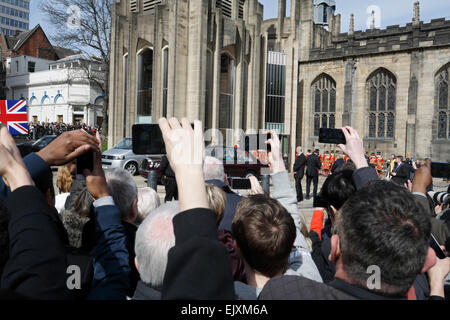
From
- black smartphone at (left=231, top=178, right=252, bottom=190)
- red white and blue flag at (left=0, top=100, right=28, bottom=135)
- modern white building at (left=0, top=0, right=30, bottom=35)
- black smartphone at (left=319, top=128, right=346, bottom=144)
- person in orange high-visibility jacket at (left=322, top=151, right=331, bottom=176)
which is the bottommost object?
person in orange high-visibility jacket at (left=322, top=151, right=331, bottom=176)

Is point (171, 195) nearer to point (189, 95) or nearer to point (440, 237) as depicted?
point (440, 237)

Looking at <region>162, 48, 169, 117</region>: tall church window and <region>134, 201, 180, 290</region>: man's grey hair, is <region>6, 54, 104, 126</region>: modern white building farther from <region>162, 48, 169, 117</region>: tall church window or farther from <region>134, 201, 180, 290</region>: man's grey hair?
<region>134, 201, 180, 290</region>: man's grey hair

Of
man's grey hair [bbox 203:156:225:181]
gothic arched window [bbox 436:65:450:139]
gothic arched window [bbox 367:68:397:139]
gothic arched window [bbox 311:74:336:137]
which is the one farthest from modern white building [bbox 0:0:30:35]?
man's grey hair [bbox 203:156:225:181]

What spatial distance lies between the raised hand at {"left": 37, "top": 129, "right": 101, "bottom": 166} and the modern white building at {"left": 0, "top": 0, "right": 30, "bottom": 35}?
95.5m

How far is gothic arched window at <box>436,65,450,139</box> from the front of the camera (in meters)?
25.8

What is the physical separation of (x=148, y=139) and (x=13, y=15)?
3978 inches

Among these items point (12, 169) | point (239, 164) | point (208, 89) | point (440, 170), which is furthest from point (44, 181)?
point (208, 89)

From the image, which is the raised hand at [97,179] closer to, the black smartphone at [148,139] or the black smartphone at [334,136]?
the black smartphone at [148,139]

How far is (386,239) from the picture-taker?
135 centimetres

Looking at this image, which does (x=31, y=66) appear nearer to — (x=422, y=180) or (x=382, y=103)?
(x=382, y=103)

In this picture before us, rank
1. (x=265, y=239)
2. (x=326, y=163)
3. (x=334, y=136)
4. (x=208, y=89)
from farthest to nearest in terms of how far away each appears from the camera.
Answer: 1. (x=326, y=163)
2. (x=208, y=89)
3. (x=334, y=136)
4. (x=265, y=239)

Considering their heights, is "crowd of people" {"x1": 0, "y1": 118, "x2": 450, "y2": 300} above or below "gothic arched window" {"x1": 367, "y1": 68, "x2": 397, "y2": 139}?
below

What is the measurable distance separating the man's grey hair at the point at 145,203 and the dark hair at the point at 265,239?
1.35 m

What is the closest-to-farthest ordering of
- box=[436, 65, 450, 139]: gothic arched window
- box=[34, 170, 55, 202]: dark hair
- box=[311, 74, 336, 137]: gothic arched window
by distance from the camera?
1. box=[34, 170, 55, 202]: dark hair
2. box=[436, 65, 450, 139]: gothic arched window
3. box=[311, 74, 336, 137]: gothic arched window
